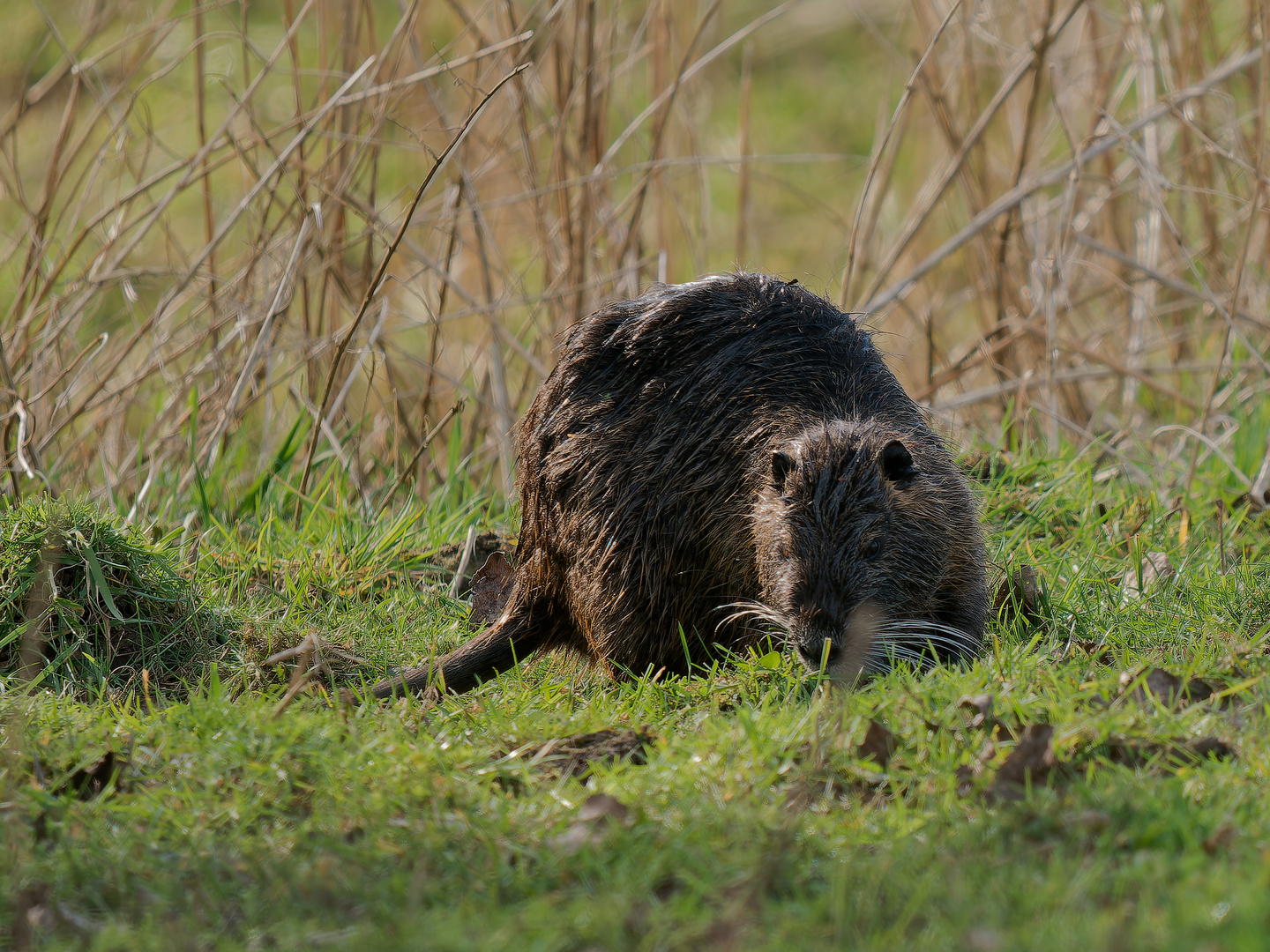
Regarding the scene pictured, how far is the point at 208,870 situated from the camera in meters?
1.98

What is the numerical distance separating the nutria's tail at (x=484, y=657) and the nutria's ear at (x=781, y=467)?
780 mm

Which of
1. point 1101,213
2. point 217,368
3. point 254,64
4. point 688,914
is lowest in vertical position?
point 688,914

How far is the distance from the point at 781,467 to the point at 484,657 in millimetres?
877

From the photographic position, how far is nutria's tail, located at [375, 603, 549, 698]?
3043 millimetres

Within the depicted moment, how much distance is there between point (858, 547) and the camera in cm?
296

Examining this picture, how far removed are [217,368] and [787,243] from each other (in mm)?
7557

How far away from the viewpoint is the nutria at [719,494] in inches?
119

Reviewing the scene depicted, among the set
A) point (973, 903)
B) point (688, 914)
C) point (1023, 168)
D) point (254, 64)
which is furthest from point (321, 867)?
point (254, 64)

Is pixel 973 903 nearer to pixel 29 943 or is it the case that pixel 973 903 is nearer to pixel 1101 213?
pixel 29 943

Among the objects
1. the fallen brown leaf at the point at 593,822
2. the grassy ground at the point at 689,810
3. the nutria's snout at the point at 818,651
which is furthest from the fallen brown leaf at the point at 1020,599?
the fallen brown leaf at the point at 593,822

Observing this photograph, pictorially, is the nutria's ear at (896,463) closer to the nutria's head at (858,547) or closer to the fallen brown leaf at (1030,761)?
the nutria's head at (858,547)

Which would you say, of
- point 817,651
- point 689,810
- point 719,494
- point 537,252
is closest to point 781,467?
point 719,494

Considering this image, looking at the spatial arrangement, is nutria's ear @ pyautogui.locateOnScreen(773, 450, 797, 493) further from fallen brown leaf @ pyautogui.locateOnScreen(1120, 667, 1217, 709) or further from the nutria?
fallen brown leaf @ pyautogui.locateOnScreen(1120, 667, 1217, 709)

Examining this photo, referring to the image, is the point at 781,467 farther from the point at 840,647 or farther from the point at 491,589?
the point at 491,589
